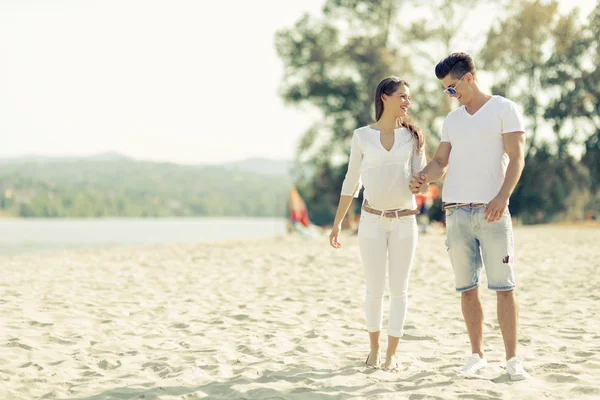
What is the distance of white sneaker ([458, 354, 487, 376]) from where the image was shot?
4258 mm

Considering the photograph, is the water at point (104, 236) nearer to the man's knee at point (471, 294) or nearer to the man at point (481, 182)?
the man's knee at point (471, 294)

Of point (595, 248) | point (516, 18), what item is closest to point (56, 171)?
Answer: point (516, 18)

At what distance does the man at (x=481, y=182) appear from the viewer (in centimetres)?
394

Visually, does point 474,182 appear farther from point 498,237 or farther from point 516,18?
point 516,18

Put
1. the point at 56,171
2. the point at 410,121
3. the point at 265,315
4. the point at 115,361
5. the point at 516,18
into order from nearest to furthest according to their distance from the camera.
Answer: the point at 410,121, the point at 115,361, the point at 265,315, the point at 516,18, the point at 56,171

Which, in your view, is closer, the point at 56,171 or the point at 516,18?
the point at 516,18

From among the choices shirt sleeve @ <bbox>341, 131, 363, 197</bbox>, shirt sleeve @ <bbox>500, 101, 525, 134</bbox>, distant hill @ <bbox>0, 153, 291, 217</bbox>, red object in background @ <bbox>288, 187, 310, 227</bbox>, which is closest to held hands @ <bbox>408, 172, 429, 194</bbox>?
shirt sleeve @ <bbox>341, 131, 363, 197</bbox>

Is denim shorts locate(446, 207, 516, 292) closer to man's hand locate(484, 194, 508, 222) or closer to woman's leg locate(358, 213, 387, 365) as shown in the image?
man's hand locate(484, 194, 508, 222)

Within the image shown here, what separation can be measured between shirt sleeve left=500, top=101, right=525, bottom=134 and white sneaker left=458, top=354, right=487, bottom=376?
56.0 inches

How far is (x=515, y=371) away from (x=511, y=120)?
147cm

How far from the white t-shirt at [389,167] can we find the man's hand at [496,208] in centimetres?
51

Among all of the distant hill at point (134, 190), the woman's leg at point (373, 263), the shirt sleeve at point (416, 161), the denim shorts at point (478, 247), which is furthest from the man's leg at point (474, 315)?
the distant hill at point (134, 190)

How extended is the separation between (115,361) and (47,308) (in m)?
2.37

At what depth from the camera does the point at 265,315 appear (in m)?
6.70
